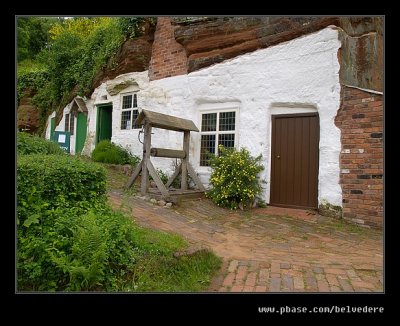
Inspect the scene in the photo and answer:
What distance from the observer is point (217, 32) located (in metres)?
8.11

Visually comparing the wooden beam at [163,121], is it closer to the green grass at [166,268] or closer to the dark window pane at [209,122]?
the dark window pane at [209,122]

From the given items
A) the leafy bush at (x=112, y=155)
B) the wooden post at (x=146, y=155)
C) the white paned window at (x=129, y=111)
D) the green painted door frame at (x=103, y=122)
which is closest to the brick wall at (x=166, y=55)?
the white paned window at (x=129, y=111)

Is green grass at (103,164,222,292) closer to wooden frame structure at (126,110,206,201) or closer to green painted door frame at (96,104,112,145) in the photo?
wooden frame structure at (126,110,206,201)

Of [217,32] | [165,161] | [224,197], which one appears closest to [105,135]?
[165,161]

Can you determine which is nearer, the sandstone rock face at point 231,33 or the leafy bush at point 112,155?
the sandstone rock face at point 231,33

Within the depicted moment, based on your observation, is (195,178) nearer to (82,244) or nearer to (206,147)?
(206,147)

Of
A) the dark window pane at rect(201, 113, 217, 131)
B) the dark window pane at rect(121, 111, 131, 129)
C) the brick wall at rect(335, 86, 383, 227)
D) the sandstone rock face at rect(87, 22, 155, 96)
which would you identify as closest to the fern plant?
the brick wall at rect(335, 86, 383, 227)

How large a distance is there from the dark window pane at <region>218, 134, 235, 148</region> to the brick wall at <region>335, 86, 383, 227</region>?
2.65m

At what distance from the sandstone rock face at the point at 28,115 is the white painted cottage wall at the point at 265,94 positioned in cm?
802

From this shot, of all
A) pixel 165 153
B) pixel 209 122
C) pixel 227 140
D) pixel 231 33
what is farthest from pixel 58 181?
pixel 231 33

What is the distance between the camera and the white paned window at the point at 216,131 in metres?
8.26

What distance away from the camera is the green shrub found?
10.5 ft

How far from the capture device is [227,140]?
8.33 meters

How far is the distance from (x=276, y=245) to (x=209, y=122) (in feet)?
15.9
